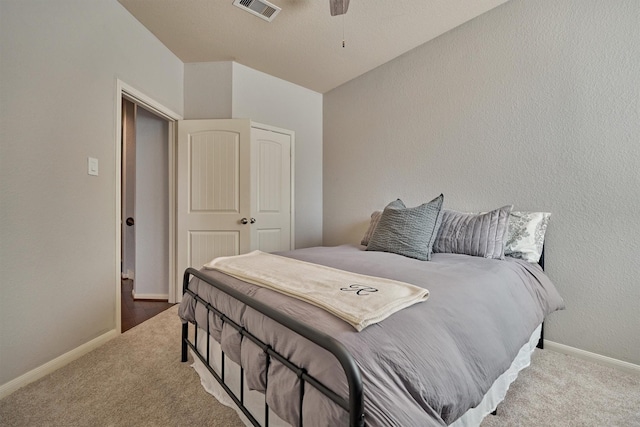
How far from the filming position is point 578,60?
1966mm

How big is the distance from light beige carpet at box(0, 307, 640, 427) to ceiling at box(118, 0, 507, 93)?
2.61 meters

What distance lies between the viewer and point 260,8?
92.4 inches

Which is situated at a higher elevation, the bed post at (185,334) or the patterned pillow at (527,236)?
the patterned pillow at (527,236)

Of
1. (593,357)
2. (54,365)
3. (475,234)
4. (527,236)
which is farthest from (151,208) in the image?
(593,357)

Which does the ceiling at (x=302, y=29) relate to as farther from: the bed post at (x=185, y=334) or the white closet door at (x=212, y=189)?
the bed post at (x=185, y=334)

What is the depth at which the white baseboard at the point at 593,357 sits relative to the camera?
1779 millimetres

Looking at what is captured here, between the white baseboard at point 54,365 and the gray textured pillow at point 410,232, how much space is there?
2048mm

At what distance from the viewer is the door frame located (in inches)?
89.6

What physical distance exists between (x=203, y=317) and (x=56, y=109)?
61.5 inches

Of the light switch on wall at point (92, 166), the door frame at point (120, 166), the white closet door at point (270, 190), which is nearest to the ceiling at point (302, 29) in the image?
the door frame at point (120, 166)

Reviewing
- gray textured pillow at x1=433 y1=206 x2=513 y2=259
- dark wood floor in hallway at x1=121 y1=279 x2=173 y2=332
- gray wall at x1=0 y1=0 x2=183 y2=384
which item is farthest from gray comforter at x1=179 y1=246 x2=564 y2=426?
dark wood floor in hallway at x1=121 y1=279 x2=173 y2=332

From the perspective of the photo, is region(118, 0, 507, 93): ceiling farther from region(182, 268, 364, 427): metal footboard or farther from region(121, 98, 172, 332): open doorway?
region(182, 268, 364, 427): metal footboard

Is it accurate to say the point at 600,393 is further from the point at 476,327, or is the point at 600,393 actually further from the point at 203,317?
the point at 203,317

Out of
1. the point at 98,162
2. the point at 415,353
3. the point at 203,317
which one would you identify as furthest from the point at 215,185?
the point at 415,353
